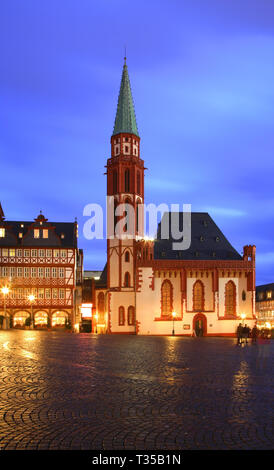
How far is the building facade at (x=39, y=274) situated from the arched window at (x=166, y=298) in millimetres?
15329

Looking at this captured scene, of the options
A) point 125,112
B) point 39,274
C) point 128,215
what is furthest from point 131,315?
point 125,112

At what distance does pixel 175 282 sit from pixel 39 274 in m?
21.0

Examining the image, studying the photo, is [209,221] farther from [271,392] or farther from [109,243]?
[271,392]

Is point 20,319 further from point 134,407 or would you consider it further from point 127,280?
point 134,407

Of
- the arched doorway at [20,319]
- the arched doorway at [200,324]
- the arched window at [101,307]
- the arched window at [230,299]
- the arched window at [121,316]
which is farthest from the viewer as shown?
the arched window at [101,307]

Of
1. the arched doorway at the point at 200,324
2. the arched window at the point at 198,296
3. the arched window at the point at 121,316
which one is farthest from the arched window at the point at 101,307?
the arched doorway at the point at 200,324

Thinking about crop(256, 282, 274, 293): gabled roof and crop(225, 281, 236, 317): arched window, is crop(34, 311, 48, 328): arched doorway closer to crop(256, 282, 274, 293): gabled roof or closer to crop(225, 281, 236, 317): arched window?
crop(225, 281, 236, 317): arched window

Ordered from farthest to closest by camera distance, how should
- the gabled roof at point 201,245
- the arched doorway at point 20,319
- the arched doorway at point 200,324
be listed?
the arched doorway at point 20,319, the gabled roof at point 201,245, the arched doorway at point 200,324

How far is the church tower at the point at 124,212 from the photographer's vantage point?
6291 centimetres

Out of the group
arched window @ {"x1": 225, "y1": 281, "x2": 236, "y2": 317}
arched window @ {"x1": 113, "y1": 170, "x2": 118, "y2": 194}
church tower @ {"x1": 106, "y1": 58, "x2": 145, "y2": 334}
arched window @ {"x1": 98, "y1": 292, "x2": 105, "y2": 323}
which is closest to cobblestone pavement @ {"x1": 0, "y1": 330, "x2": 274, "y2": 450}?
arched window @ {"x1": 225, "y1": 281, "x2": 236, "y2": 317}

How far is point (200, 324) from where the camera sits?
200 ft

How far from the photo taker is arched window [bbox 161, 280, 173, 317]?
198 ft

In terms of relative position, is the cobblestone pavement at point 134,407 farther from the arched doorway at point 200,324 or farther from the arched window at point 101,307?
the arched window at point 101,307

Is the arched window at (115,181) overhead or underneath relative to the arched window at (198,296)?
overhead
